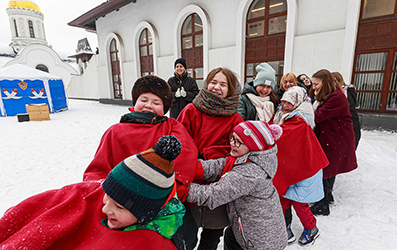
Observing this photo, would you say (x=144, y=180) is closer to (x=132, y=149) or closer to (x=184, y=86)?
(x=132, y=149)

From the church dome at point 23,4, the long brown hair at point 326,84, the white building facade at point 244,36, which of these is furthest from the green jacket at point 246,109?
the church dome at point 23,4

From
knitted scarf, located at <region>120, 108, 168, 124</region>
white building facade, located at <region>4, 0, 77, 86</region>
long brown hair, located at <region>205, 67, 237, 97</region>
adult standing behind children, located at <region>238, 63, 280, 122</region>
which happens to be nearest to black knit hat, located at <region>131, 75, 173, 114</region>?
knitted scarf, located at <region>120, 108, 168, 124</region>

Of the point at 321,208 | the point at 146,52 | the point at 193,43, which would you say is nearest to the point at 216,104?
the point at 321,208

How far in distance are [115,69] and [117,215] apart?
1605 centimetres

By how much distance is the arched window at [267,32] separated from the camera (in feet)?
23.7

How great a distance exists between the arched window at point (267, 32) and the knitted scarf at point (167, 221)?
8003 millimetres

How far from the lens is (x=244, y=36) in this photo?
8.04 m

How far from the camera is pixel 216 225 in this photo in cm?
131

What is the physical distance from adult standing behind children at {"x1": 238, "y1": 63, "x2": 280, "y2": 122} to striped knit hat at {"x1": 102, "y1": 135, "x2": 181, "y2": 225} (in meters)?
1.39

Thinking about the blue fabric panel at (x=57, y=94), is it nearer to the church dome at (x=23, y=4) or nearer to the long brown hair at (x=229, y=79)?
→ the long brown hair at (x=229, y=79)

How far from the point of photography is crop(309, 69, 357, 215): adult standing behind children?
2283 mm

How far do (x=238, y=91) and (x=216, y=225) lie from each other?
3.45ft

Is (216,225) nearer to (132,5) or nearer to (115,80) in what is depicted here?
(132,5)

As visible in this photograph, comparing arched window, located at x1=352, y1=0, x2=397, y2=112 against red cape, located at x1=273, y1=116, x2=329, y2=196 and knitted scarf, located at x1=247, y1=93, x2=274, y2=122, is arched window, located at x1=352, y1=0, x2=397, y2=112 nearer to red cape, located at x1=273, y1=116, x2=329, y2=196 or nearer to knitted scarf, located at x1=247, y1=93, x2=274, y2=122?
knitted scarf, located at x1=247, y1=93, x2=274, y2=122
